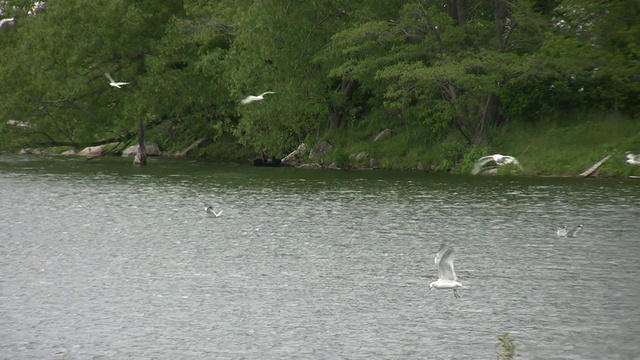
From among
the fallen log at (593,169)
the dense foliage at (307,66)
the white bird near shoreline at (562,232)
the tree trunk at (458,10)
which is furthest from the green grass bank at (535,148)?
the white bird near shoreline at (562,232)

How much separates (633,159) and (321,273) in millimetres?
20997

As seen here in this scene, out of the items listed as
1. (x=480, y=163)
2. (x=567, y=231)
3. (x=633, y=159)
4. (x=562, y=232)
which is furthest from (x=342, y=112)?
(x=562, y=232)

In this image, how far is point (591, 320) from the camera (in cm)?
1750

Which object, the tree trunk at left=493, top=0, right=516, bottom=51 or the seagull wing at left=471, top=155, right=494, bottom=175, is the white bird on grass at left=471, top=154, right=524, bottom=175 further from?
the tree trunk at left=493, top=0, right=516, bottom=51

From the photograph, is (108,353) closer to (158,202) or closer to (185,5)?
(158,202)

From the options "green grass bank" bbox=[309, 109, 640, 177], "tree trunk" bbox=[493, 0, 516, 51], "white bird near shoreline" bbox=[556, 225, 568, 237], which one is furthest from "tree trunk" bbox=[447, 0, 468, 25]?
"white bird near shoreline" bbox=[556, 225, 568, 237]

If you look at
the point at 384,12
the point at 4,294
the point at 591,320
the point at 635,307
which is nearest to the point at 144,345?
the point at 4,294

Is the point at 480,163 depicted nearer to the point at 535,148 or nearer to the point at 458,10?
the point at 535,148

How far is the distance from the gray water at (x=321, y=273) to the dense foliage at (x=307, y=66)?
763 cm

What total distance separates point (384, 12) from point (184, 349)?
36789mm

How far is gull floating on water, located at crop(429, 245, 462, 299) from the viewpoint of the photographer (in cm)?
1795

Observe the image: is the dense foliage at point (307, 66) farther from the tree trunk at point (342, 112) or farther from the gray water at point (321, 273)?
the gray water at point (321, 273)

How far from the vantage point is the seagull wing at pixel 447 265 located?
17.8 metres

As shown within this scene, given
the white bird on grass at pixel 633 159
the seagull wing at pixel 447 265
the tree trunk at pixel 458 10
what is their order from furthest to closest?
the tree trunk at pixel 458 10 → the white bird on grass at pixel 633 159 → the seagull wing at pixel 447 265
